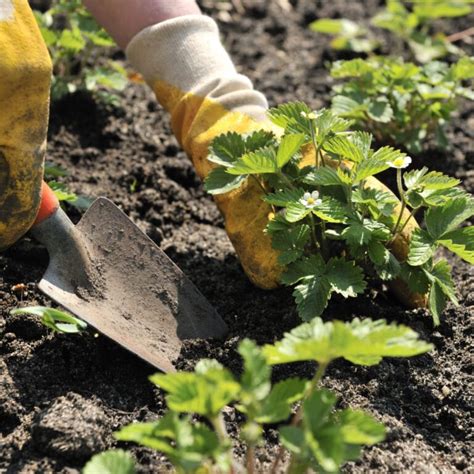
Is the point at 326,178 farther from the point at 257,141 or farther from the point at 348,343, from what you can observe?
the point at 348,343

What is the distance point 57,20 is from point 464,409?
242 centimetres

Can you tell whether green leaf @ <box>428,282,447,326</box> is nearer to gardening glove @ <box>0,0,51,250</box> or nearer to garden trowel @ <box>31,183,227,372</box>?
garden trowel @ <box>31,183,227,372</box>

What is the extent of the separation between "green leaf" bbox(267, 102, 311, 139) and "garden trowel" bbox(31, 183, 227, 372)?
1.63 ft

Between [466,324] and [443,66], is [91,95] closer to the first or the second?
[443,66]

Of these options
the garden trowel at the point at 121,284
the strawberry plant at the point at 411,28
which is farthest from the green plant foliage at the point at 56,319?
the strawberry plant at the point at 411,28

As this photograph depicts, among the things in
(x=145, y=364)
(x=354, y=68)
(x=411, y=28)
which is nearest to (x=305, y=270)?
(x=145, y=364)

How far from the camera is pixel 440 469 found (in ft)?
6.18

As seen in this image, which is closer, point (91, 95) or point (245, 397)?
point (245, 397)

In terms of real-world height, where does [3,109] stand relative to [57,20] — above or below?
above

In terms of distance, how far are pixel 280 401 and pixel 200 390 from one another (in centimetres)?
16

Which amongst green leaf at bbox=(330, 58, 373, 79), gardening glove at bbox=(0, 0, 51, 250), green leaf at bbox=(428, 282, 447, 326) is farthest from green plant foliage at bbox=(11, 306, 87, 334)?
green leaf at bbox=(330, 58, 373, 79)

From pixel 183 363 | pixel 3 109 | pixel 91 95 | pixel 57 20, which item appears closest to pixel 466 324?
pixel 183 363

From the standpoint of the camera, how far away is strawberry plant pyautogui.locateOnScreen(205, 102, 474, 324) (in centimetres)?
201

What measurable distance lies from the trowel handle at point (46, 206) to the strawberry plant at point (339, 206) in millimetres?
400
